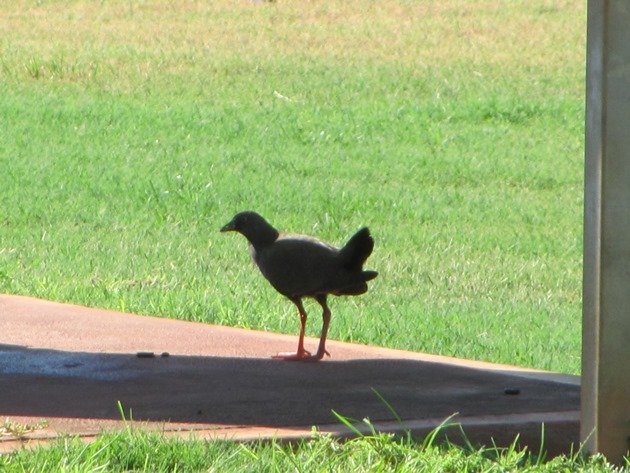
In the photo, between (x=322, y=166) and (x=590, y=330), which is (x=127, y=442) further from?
(x=322, y=166)

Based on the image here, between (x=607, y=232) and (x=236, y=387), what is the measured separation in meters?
1.94

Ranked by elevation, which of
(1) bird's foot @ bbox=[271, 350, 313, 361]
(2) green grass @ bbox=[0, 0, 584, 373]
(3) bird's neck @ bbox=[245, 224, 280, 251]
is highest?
(3) bird's neck @ bbox=[245, 224, 280, 251]

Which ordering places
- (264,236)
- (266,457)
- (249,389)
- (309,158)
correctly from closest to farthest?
(266,457) → (249,389) → (264,236) → (309,158)

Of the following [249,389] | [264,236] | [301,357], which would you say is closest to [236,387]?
[249,389]

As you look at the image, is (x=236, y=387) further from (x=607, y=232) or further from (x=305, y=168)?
(x=305, y=168)

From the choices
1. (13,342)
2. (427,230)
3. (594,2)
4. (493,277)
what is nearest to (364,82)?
(427,230)

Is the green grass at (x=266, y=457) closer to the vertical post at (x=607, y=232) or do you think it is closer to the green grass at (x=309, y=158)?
the vertical post at (x=607, y=232)

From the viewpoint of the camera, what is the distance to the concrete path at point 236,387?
5.85m

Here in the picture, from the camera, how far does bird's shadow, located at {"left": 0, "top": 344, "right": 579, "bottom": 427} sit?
6.04 metres

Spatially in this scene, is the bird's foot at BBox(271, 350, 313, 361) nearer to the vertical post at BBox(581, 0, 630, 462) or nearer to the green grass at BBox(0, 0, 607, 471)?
the green grass at BBox(0, 0, 607, 471)

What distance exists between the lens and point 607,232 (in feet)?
17.4

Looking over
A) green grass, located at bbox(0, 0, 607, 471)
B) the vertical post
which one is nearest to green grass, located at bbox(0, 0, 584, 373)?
green grass, located at bbox(0, 0, 607, 471)

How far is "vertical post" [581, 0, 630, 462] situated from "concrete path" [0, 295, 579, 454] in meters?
0.56

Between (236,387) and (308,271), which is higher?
(308,271)
